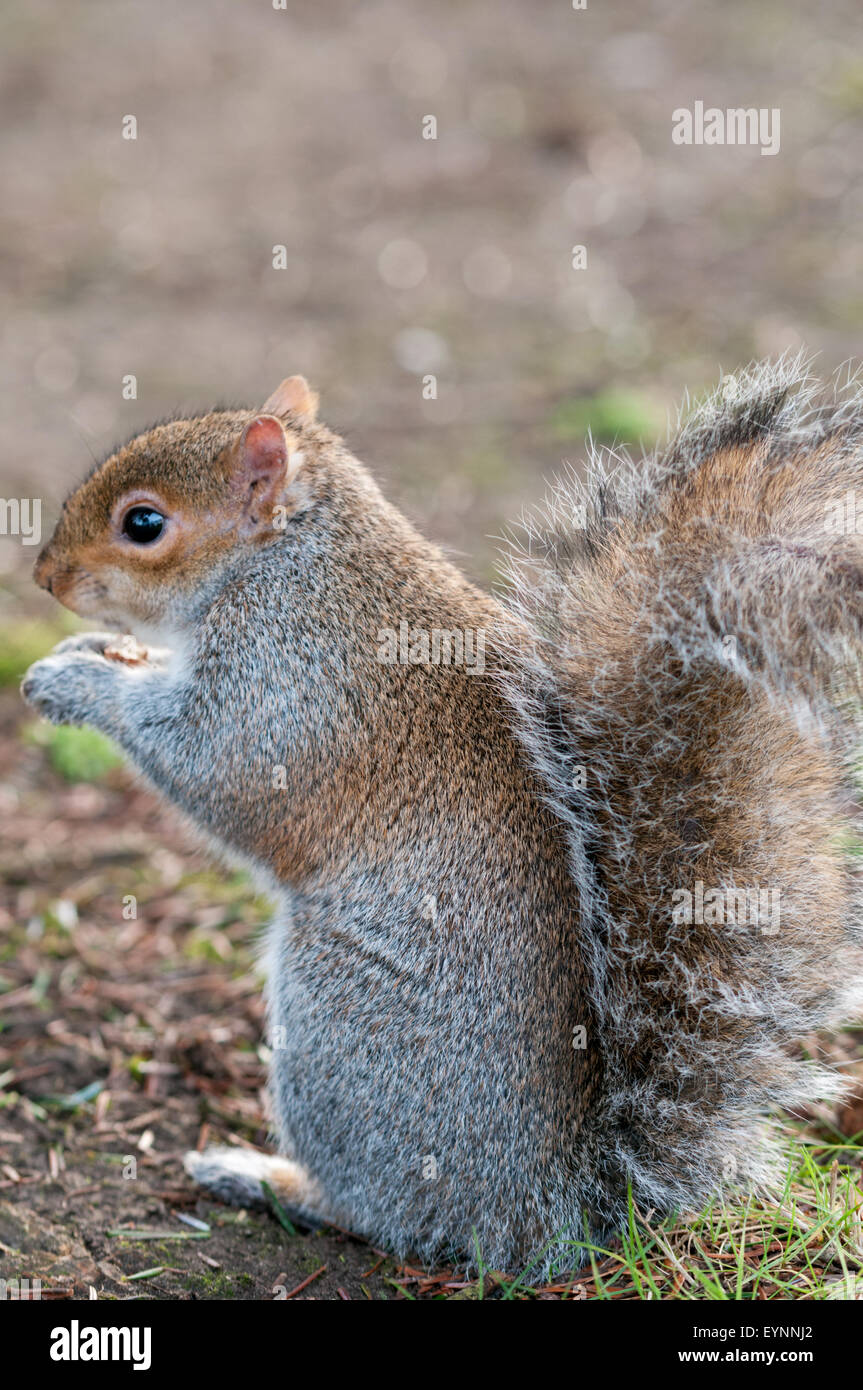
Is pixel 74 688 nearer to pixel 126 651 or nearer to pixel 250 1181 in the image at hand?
pixel 126 651

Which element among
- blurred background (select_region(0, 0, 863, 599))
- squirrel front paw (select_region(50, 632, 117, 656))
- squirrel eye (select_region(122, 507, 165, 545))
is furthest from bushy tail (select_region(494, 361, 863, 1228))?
blurred background (select_region(0, 0, 863, 599))

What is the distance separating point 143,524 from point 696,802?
53.0 inches

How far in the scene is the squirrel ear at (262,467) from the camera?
278 cm

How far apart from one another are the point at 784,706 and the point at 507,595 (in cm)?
64

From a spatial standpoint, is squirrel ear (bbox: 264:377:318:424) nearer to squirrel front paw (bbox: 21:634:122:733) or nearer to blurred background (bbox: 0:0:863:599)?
squirrel front paw (bbox: 21:634:122:733)

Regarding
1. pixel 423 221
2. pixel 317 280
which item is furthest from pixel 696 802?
pixel 423 221

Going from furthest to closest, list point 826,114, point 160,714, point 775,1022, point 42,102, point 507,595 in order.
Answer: point 42,102
point 826,114
point 160,714
point 507,595
point 775,1022

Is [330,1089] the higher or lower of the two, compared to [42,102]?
lower

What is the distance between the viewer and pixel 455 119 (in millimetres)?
7793

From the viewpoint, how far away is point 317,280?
6.76 meters

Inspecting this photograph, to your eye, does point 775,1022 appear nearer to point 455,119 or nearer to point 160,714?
point 160,714

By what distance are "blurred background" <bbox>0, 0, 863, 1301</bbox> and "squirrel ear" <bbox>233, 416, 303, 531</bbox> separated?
0.45 metres

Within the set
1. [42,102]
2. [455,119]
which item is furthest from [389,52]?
[42,102]

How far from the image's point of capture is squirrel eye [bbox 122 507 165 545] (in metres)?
2.89
